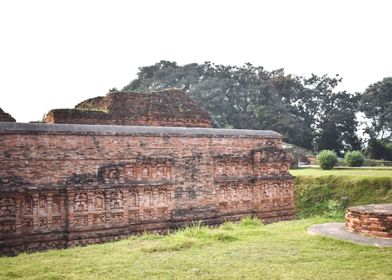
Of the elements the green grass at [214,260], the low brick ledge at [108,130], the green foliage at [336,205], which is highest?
the low brick ledge at [108,130]

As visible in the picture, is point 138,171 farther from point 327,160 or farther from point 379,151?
point 379,151

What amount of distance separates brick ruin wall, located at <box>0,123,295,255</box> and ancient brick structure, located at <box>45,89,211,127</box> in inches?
139

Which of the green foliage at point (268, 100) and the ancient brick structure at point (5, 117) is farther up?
the green foliage at point (268, 100)

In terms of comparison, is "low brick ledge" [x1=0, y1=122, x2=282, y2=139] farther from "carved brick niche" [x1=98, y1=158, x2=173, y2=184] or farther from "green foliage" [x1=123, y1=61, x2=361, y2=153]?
"green foliage" [x1=123, y1=61, x2=361, y2=153]

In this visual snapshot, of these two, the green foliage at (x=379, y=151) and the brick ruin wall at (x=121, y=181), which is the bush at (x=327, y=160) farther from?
the green foliage at (x=379, y=151)

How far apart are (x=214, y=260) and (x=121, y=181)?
12.5 ft

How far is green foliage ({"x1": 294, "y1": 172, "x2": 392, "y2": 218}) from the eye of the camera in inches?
520

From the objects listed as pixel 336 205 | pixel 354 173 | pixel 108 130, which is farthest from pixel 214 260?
pixel 354 173

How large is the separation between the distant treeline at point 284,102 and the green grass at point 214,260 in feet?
97.2

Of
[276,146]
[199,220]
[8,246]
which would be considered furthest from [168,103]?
[8,246]

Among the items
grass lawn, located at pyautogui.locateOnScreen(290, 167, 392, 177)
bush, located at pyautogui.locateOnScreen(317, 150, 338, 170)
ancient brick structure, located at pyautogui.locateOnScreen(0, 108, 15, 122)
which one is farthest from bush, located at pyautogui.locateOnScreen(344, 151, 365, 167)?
ancient brick structure, located at pyautogui.locateOnScreen(0, 108, 15, 122)

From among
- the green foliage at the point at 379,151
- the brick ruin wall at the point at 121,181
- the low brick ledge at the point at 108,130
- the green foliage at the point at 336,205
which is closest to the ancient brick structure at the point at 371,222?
the brick ruin wall at the point at 121,181

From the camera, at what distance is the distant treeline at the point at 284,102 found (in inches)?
1479

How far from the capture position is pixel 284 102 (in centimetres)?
4162
